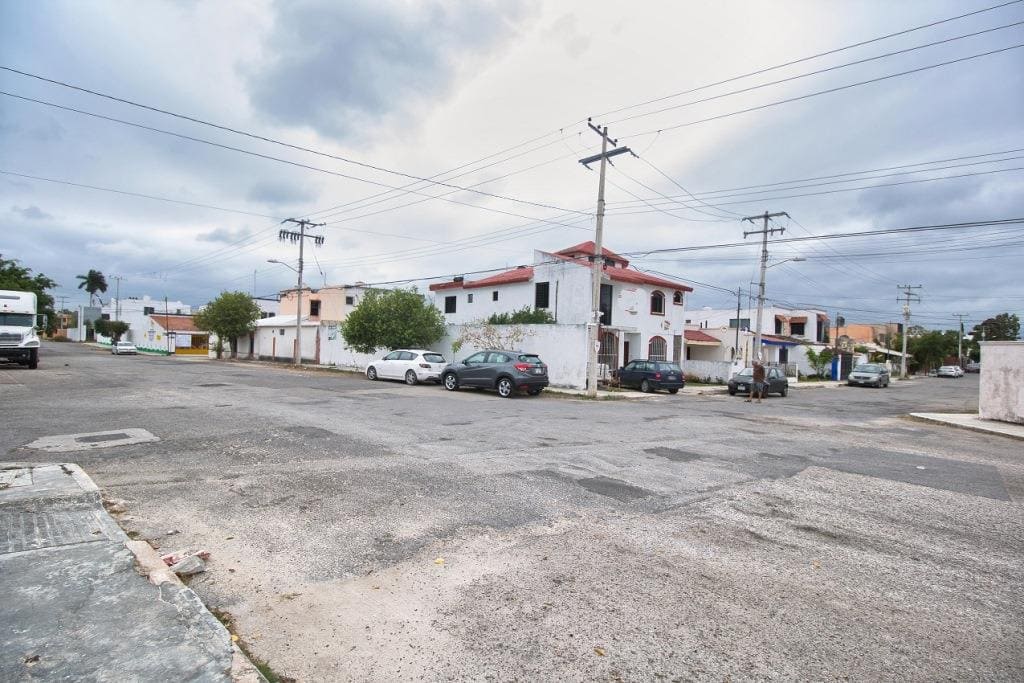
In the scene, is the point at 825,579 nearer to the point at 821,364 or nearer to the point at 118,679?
the point at 118,679

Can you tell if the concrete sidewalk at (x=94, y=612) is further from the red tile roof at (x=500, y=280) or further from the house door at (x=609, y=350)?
the red tile roof at (x=500, y=280)

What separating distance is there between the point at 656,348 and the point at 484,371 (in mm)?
15592

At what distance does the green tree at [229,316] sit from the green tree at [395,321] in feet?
68.0

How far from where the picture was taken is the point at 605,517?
17.6ft

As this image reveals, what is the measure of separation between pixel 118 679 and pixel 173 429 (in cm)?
792

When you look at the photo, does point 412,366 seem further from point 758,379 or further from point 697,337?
point 697,337

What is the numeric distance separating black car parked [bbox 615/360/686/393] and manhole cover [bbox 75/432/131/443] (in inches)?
792

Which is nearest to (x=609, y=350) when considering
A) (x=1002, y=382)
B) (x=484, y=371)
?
(x=484, y=371)

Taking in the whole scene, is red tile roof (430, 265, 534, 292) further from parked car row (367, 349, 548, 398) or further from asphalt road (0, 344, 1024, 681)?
asphalt road (0, 344, 1024, 681)

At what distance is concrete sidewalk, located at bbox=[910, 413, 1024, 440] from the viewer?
1410 cm

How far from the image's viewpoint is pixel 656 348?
106 feet

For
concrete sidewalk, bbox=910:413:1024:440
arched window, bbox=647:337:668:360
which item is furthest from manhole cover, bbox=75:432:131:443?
arched window, bbox=647:337:668:360

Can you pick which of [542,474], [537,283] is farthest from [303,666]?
[537,283]

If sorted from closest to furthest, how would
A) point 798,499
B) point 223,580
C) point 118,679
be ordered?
1. point 118,679
2. point 223,580
3. point 798,499
